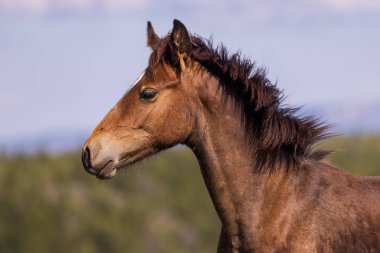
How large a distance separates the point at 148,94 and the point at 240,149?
0.99 metres

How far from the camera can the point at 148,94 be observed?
8859 millimetres

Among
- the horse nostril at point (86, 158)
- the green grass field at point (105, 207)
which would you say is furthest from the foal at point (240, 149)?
the green grass field at point (105, 207)

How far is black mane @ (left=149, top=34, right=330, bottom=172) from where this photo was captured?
9.01m

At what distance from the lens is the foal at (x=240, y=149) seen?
28.6 feet

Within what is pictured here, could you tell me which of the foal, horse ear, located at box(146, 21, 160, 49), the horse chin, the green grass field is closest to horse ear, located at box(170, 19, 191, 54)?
the foal

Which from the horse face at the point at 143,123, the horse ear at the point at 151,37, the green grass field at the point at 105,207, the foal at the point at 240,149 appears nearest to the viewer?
the foal at the point at 240,149

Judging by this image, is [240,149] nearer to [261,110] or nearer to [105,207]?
[261,110]

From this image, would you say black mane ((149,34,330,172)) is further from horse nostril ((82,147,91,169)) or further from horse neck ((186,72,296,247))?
horse nostril ((82,147,91,169))

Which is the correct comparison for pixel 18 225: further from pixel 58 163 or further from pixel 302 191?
pixel 302 191

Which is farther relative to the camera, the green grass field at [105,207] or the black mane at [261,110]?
the green grass field at [105,207]

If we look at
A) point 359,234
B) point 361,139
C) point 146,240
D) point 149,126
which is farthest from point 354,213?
point 361,139

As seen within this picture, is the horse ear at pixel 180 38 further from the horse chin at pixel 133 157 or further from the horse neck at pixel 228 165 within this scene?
the horse chin at pixel 133 157

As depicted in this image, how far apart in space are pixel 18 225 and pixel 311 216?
57696mm

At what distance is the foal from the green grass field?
139 feet
